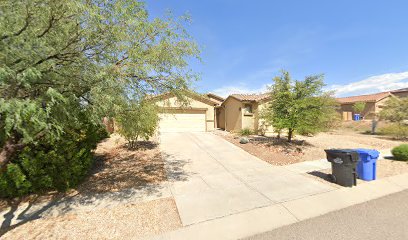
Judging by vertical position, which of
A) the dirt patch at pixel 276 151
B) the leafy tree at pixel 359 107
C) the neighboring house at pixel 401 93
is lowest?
the dirt patch at pixel 276 151

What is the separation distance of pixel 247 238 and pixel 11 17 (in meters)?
5.22

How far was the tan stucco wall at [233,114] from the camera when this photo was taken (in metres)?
17.6

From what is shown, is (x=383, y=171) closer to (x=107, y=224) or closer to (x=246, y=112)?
(x=107, y=224)

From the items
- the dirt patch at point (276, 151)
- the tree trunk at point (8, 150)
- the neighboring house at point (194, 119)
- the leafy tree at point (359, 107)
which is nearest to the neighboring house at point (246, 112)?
the neighboring house at point (194, 119)

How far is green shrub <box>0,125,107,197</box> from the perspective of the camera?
521 cm

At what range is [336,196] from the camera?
17.5 ft

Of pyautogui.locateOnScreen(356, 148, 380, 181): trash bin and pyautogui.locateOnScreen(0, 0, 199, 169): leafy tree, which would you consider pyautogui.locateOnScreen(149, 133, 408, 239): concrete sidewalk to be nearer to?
pyautogui.locateOnScreen(356, 148, 380, 181): trash bin

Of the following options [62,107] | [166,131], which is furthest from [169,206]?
[166,131]

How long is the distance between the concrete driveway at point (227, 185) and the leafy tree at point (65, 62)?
115 inches

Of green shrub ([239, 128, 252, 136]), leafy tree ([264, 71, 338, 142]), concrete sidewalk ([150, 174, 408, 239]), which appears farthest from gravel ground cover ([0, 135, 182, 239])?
green shrub ([239, 128, 252, 136])

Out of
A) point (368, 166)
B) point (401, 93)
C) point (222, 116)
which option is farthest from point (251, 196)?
point (401, 93)

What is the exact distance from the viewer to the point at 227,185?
248 inches

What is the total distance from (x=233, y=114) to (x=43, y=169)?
49.3 ft

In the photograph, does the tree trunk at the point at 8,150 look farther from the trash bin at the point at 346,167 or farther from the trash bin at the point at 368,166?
the trash bin at the point at 368,166
